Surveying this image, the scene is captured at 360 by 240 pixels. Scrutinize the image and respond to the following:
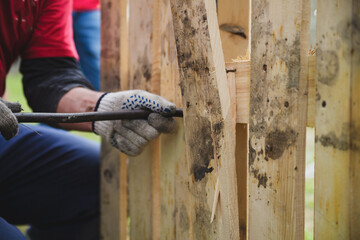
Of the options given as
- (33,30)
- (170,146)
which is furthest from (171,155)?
(33,30)

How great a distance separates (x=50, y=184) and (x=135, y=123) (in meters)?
0.83

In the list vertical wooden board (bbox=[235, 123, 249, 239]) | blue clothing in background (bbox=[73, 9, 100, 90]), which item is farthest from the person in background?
vertical wooden board (bbox=[235, 123, 249, 239])

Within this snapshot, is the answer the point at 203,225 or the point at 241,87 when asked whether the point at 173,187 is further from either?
the point at 241,87

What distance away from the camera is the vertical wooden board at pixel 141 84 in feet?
6.14

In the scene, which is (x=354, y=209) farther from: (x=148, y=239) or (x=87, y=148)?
(x=87, y=148)

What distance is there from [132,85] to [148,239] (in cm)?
81

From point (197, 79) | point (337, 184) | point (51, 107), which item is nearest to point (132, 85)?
point (51, 107)

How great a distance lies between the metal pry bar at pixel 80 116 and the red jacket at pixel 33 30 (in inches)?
30.3

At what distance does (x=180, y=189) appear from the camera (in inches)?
68.4

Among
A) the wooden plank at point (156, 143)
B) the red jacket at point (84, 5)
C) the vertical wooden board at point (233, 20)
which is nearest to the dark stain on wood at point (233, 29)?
the vertical wooden board at point (233, 20)

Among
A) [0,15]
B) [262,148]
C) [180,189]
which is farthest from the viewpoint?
[0,15]

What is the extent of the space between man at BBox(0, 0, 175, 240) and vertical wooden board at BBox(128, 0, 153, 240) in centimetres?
23

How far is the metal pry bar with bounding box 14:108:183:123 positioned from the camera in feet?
4.53

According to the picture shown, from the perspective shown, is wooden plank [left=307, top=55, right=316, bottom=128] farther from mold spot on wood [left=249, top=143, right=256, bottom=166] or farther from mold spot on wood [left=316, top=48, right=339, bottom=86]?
mold spot on wood [left=249, top=143, right=256, bottom=166]
